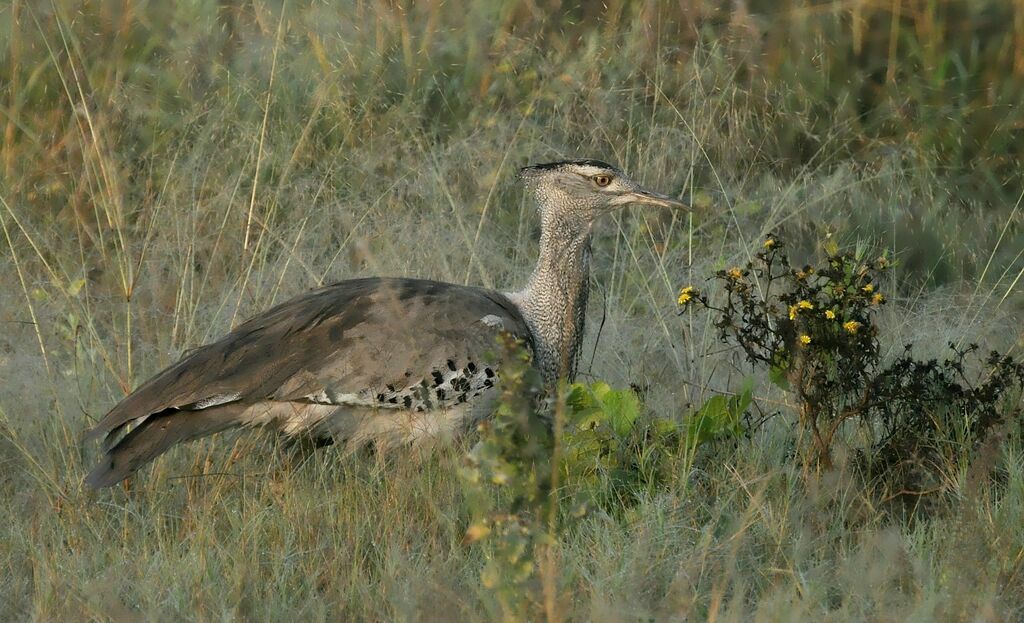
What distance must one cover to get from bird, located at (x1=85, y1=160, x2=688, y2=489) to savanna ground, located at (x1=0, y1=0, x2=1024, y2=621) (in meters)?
0.12

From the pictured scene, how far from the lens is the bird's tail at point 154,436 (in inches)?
129

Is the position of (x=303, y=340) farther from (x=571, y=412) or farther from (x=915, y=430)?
(x=915, y=430)

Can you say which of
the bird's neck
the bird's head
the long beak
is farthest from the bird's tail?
the long beak

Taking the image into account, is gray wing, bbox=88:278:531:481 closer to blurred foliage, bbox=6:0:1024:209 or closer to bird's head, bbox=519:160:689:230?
bird's head, bbox=519:160:689:230

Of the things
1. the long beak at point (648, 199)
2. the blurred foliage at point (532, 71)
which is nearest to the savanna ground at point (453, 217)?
the blurred foliage at point (532, 71)

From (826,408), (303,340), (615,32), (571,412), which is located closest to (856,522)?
(826,408)

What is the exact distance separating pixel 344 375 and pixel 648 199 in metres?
1.07

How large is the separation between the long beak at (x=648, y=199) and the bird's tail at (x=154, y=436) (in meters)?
1.29

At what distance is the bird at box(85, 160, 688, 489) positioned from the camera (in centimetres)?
345

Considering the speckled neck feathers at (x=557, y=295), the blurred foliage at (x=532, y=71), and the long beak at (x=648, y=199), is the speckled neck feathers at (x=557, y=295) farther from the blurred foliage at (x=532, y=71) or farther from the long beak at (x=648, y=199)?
the blurred foliage at (x=532, y=71)

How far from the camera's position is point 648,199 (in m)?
4.09

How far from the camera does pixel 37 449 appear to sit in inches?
145

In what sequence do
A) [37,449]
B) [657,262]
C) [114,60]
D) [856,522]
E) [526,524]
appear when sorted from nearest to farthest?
[526,524] → [856,522] → [37,449] → [657,262] → [114,60]

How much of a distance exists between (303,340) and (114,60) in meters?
2.25
